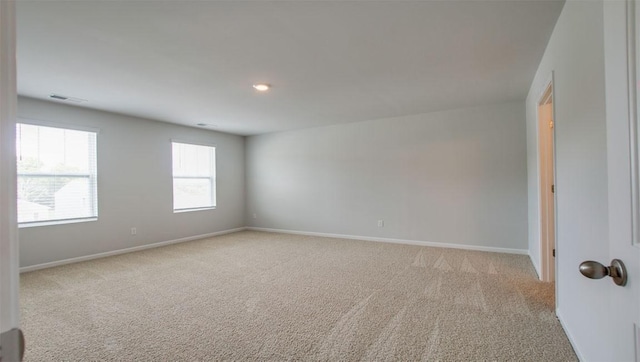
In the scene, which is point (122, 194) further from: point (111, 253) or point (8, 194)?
point (8, 194)

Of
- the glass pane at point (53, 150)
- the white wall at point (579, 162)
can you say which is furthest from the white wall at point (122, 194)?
the white wall at point (579, 162)

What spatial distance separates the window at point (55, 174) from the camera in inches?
155

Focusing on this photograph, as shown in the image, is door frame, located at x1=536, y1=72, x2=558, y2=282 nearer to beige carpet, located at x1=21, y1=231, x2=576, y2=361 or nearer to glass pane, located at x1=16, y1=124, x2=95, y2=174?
beige carpet, located at x1=21, y1=231, x2=576, y2=361

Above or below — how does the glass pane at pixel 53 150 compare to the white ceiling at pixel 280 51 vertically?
below

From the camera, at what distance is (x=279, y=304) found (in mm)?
2820

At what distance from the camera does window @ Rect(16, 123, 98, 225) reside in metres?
3.94

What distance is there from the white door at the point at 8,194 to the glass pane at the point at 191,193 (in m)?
5.82

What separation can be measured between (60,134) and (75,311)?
288 cm

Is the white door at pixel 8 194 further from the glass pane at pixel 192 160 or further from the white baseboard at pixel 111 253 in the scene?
the glass pane at pixel 192 160

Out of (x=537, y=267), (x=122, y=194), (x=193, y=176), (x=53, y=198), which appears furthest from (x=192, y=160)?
(x=537, y=267)

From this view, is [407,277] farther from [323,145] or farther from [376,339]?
[323,145]

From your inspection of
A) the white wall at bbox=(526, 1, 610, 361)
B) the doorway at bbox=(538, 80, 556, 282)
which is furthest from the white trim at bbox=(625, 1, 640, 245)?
the doorway at bbox=(538, 80, 556, 282)

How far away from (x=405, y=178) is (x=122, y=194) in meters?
4.92

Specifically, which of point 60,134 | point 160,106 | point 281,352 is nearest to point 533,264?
point 281,352
